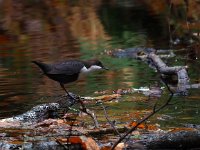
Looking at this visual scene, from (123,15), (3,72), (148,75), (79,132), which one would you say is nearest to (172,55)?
(148,75)

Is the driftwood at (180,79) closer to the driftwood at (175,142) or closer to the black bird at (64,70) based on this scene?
the black bird at (64,70)

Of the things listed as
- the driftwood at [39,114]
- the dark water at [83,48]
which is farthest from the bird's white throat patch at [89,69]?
the driftwood at [39,114]

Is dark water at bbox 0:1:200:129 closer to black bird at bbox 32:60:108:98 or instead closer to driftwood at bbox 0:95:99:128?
black bird at bbox 32:60:108:98

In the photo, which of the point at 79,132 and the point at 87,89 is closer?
the point at 79,132

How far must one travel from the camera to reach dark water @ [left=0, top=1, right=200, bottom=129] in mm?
8641

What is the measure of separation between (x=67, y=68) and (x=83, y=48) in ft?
21.1

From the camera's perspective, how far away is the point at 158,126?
22.0 ft

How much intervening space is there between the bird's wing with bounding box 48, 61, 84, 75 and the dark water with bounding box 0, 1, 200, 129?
0.59 m

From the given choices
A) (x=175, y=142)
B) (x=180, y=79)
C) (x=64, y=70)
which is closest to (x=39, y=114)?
(x=64, y=70)

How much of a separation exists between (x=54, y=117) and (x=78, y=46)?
799 cm

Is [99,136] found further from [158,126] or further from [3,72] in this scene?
[3,72]

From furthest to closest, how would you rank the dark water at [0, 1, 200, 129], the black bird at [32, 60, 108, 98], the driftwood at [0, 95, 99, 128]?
the dark water at [0, 1, 200, 129], the black bird at [32, 60, 108, 98], the driftwood at [0, 95, 99, 128]

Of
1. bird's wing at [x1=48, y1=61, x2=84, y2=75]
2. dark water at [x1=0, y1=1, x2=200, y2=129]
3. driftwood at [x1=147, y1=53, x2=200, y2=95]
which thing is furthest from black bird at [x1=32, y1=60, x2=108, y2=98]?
driftwood at [x1=147, y1=53, x2=200, y2=95]

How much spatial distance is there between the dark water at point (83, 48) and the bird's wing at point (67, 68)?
1.95ft
